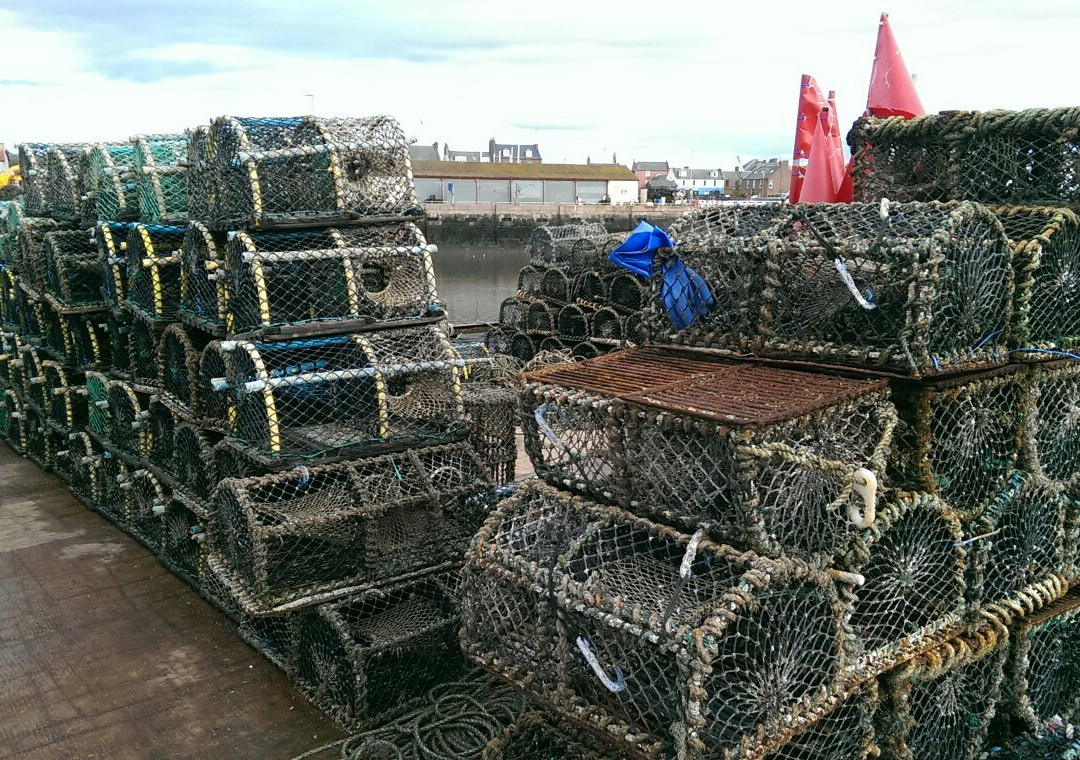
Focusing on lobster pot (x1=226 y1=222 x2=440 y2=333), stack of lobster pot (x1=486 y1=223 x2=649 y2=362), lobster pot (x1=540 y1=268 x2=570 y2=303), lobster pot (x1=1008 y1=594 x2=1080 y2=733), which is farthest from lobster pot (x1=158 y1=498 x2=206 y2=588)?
lobster pot (x1=540 y1=268 x2=570 y2=303)

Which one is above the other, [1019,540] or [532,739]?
[1019,540]

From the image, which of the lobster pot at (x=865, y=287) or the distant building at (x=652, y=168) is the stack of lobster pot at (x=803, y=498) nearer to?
the lobster pot at (x=865, y=287)

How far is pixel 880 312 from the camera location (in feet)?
10.5

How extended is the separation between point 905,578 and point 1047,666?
1.17 metres

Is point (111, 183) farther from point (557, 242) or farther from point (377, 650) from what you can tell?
point (557, 242)

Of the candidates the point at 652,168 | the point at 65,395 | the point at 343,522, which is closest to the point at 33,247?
the point at 65,395

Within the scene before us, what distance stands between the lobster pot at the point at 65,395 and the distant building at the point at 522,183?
38.4 metres

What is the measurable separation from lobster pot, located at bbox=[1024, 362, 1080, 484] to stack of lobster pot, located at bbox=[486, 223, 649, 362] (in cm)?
576

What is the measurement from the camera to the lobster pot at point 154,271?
5727mm

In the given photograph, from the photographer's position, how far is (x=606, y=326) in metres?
10.1

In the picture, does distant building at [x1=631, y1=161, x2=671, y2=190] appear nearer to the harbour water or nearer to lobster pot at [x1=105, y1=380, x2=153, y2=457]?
the harbour water

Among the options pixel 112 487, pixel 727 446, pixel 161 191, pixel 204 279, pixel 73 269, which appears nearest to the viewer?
pixel 727 446

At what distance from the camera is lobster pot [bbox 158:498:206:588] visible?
5574 mm

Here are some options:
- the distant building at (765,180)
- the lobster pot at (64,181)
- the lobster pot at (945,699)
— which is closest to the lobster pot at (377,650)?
the lobster pot at (945,699)
